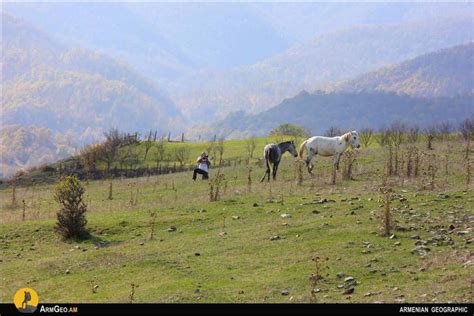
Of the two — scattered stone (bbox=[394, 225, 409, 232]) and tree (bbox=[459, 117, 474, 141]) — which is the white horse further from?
scattered stone (bbox=[394, 225, 409, 232])

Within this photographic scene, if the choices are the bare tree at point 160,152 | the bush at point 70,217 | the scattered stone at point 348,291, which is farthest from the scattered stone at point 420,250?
the bare tree at point 160,152

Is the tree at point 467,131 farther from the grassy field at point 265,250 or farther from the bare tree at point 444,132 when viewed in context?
the grassy field at point 265,250

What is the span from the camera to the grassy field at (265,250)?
1148 cm

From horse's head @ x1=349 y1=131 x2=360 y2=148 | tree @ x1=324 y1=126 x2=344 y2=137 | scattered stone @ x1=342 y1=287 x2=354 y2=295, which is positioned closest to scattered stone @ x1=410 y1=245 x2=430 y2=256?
scattered stone @ x1=342 y1=287 x2=354 y2=295

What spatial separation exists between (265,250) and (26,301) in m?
6.20

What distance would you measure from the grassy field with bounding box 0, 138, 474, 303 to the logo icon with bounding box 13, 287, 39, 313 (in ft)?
1.22

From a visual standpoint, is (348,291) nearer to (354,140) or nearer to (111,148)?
(354,140)

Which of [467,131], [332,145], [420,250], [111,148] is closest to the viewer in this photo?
[420,250]

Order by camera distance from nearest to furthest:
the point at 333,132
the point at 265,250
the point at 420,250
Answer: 1. the point at 420,250
2. the point at 265,250
3. the point at 333,132

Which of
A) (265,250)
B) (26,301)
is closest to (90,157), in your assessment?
(265,250)

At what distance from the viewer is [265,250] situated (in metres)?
14.7

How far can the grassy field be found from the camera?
452 inches

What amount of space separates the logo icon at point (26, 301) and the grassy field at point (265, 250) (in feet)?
1.22
